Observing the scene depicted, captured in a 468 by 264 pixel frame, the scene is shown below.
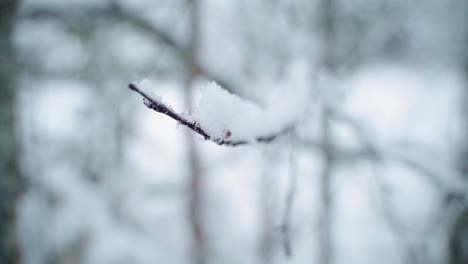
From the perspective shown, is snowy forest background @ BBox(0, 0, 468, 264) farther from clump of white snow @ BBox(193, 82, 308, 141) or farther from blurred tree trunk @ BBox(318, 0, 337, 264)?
clump of white snow @ BBox(193, 82, 308, 141)

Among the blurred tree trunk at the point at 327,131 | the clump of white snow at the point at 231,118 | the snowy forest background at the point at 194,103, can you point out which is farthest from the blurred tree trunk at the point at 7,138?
the blurred tree trunk at the point at 327,131

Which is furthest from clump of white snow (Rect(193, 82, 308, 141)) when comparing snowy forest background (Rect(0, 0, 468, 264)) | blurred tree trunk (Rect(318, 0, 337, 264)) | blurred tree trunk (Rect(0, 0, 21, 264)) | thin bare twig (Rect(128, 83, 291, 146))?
blurred tree trunk (Rect(318, 0, 337, 264))

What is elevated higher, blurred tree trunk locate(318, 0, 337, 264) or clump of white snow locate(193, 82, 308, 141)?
blurred tree trunk locate(318, 0, 337, 264)

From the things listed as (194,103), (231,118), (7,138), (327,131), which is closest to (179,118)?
(231,118)

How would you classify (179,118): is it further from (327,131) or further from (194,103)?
(327,131)

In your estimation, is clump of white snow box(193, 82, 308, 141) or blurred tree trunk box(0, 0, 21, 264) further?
blurred tree trunk box(0, 0, 21, 264)

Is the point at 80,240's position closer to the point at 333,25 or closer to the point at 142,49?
the point at 142,49

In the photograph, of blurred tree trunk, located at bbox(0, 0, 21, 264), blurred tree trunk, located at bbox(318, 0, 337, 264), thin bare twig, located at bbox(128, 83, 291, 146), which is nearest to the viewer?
thin bare twig, located at bbox(128, 83, 291, 146)

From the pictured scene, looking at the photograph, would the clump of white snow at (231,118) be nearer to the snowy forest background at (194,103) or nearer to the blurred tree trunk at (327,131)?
the snowy forest background at (194,103)
